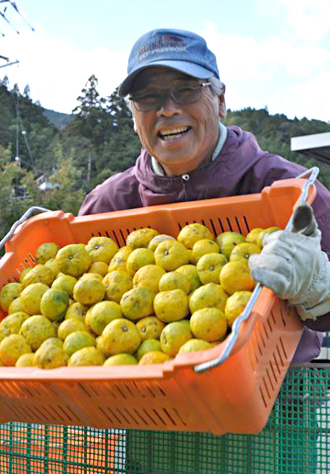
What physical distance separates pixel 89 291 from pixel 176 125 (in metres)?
0.79

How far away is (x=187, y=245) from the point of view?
2.61 metres

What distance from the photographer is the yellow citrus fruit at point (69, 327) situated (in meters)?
2.41

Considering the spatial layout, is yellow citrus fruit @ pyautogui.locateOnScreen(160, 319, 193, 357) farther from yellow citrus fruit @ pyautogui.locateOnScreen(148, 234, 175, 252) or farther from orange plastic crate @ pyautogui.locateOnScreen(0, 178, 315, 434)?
yellow citrus fruit @ pyautogui.locateOnScreen(148, 234, 175, 252)

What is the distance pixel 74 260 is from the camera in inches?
107

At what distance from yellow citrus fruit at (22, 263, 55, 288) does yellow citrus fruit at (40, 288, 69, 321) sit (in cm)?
20

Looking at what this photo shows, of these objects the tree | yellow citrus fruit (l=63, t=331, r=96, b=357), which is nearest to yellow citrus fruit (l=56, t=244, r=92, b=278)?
yellow citrus fruit (l=63, t=331, r=96, b=357)

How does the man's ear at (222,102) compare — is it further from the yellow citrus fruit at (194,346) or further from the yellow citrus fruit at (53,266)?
the yellow citrus fruit at (194,346)

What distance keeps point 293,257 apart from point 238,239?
508 millimetres

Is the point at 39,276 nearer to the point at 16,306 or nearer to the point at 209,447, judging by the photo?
the point at 16,306

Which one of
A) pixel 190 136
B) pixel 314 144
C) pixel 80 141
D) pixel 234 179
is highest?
pixel 190 136

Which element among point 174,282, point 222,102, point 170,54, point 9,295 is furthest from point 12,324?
point 222,102

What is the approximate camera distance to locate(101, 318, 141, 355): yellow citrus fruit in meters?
2.23

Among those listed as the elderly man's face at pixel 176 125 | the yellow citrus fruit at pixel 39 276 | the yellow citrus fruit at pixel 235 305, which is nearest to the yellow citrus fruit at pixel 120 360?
the yellow citrus fruit at pixel 235 305

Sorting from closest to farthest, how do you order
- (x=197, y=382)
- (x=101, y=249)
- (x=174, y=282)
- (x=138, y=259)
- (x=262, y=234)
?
1. (x=197, y=382)
2. (x=174, y=282)
3. (x=262, y=234)
4. (x=138, y=259)
5. (x=101, y=249)
